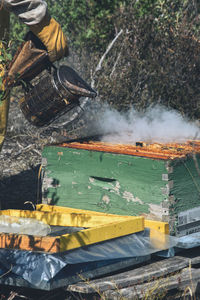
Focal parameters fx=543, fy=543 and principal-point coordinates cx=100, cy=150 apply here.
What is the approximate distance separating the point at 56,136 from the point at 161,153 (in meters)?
3.23

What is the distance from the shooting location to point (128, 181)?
15.2 feet

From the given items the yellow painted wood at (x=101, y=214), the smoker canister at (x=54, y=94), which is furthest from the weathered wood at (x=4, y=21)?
the yellow painted wood at (x=101, y=214)

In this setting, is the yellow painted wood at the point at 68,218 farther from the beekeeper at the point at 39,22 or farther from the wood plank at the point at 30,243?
the beekeeper at the point at 39,22

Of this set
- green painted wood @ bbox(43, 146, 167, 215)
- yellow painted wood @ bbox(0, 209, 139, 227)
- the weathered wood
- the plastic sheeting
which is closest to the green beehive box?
green painted wood @ bbox(43, 146, 167, 215)

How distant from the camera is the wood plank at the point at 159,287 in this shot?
3711 millimetres

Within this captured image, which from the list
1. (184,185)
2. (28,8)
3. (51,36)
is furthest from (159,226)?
(28,8)

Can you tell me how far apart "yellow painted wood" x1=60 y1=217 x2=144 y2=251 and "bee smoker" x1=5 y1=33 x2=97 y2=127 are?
1237 mm

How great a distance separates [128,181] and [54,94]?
3.35 ft

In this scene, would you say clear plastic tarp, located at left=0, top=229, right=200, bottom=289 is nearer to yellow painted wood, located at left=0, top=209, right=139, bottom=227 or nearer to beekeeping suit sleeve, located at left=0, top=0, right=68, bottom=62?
yellow painted wood, located at left=0, top=209, right=139, bottom=227

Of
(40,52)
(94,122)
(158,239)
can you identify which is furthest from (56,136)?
(158,239)

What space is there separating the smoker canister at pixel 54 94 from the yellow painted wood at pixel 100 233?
4.06ft

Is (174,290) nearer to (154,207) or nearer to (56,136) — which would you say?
(154,207)

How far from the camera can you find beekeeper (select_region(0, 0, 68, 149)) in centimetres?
450

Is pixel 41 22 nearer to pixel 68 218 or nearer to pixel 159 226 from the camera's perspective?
pixel 68 218
